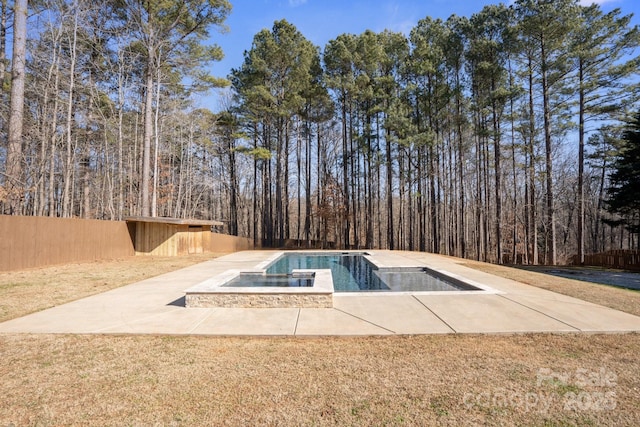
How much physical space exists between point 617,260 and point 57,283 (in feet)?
60.6

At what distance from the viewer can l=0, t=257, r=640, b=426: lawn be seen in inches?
81.0

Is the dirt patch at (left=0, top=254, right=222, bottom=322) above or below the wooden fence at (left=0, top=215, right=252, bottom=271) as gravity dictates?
below

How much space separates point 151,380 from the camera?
2539mm

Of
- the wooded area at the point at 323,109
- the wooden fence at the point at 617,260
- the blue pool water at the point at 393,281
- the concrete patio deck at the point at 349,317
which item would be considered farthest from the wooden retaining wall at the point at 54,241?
the wooden fence at the point at 617,260

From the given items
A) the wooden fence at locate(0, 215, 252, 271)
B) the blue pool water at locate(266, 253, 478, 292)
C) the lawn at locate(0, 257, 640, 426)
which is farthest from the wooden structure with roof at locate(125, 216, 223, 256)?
the lawn at locate(0, 257, 640, 426)

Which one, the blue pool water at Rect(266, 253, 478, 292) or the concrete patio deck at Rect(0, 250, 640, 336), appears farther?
the blue pool water at Rect(266, 253, 478, 292)

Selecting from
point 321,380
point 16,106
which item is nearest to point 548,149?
point 321,380

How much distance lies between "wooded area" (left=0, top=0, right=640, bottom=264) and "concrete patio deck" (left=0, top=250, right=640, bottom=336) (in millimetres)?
8854

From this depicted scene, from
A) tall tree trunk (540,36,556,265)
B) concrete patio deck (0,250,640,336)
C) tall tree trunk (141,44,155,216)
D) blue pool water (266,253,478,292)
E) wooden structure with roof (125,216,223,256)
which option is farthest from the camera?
tall tree trunk (540,36,556,265)

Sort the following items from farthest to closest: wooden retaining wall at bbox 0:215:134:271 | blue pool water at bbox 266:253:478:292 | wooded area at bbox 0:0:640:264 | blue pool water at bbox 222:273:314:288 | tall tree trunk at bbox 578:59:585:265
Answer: tall tree trunk at bbox 578:59:585:265, wooded area at bbox 0:0:640:264, wooden retaining wall at bbox 0:215:134:271, blue pool water at bbox 222:273:314:288, blue pool water at bbox 266:253:478:292

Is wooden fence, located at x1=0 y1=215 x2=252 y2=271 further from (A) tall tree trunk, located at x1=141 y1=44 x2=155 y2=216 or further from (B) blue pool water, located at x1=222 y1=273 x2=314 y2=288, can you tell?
(B) blue pool water, located at x1=222 y1=273 x2=314 y2=288

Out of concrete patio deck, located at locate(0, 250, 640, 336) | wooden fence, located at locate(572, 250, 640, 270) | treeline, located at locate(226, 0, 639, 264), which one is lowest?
wooden fence, located at locate(572, 250, 640, 270)

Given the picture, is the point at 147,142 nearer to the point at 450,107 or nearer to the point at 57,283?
the point at 57,283

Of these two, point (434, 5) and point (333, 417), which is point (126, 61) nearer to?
point (434, 5)
